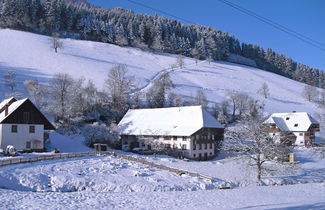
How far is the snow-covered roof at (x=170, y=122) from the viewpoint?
51281 millimetres

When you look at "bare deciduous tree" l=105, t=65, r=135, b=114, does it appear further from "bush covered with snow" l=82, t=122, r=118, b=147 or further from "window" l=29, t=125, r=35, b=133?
"window" l=29, t=125, r=35, b=133

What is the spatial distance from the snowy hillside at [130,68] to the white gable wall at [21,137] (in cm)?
3390

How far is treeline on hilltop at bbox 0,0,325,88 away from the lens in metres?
126

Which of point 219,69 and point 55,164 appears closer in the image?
point 55,164

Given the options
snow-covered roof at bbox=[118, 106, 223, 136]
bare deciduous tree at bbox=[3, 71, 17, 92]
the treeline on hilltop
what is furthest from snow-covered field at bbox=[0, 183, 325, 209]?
the treeline on hilltop

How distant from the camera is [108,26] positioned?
139 meters

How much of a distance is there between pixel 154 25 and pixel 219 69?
135 ft

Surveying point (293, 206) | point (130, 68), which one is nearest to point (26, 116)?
point (293, 206)

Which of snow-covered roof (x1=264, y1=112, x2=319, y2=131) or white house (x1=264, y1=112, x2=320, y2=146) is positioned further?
snow-covered roof (x1=264, y1=112, x2=319, y2=131)

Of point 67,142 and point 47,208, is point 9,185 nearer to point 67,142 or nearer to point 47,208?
point 47,208

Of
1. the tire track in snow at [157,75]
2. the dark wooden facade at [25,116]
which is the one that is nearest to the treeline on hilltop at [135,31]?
the tire track in snow at [157,75]

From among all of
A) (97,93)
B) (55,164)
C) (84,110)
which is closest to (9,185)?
(55,164)

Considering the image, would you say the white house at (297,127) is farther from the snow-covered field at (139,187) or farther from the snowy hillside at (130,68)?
the snow-covered field at (139,187)

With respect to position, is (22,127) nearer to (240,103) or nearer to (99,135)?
(99,135)
